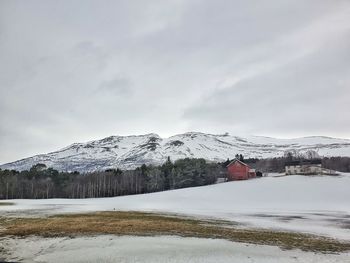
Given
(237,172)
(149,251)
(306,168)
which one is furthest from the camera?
(306,168)

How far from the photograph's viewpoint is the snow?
16688mm

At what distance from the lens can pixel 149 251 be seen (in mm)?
18250

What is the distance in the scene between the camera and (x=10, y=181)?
418 ft

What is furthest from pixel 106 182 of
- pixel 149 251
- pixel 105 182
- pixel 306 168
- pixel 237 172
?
pixel 149 251

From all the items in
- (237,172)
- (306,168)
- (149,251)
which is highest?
(306,168)

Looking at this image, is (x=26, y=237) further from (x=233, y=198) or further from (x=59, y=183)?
(x=59, y=183)

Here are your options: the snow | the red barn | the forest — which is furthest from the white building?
the snow

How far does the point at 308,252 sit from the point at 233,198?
72149mm

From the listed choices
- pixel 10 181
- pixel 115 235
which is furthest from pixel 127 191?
pixel 115 235

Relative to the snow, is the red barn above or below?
above

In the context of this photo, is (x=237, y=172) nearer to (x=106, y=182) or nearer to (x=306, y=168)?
(x=306, y=168)

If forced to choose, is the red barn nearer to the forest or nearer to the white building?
the forest

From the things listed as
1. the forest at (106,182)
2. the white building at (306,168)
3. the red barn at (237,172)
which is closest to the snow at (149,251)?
the forest at (106,182)

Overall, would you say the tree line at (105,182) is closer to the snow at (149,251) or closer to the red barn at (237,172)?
the red barn at (237,172)
